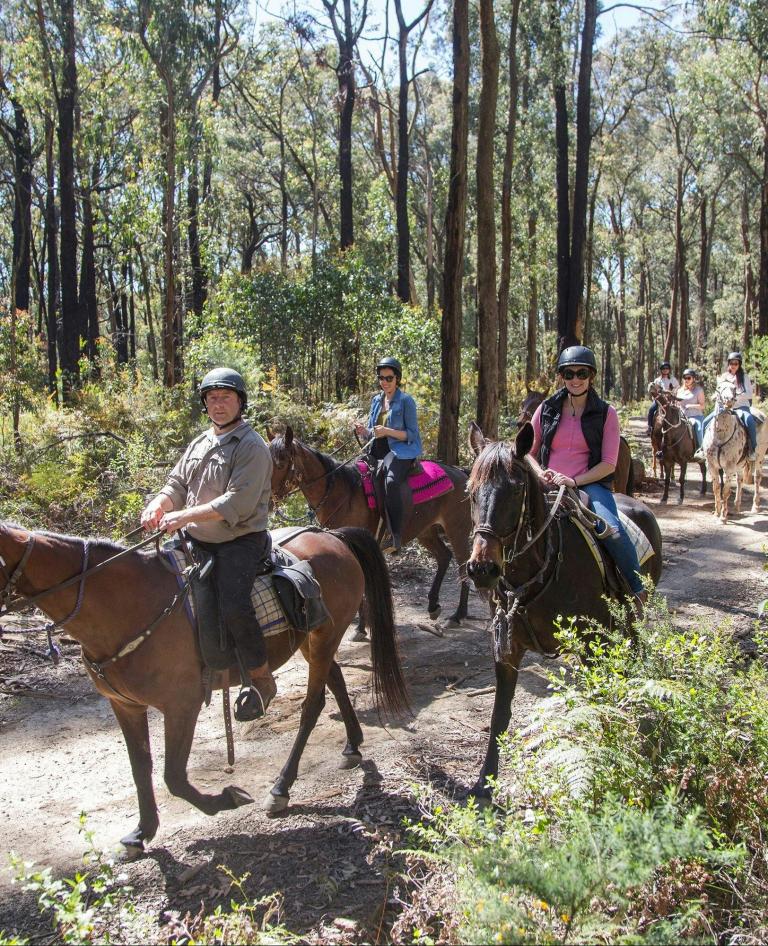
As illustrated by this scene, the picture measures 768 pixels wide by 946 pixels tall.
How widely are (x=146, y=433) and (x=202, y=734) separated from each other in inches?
418

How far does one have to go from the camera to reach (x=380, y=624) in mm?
6172

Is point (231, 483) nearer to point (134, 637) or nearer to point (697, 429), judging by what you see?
point (134, 637)

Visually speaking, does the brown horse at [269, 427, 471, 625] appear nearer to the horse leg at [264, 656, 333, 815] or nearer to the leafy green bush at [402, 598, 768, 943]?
the horse leg at [264, 656, 333, 815]

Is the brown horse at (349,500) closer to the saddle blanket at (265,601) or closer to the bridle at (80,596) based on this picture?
the saddle blanket at (265,601)

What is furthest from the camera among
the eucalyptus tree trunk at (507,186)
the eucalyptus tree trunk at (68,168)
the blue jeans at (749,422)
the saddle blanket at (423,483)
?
the eucalyptus tree trunk at (507,186)

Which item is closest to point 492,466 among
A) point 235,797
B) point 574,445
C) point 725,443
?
point 574,445

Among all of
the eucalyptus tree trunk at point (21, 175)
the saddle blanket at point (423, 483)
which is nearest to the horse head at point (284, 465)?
the saddle blanket at point (423, 483)

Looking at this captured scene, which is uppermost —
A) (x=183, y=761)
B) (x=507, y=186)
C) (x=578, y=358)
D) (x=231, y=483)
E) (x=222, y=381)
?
(x=507, y=186)

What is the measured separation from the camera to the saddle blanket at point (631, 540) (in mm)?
5426

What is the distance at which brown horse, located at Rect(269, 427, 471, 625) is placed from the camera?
8.69m

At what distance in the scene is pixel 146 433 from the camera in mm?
16125

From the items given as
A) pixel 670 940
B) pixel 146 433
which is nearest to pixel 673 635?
pixel 670 940

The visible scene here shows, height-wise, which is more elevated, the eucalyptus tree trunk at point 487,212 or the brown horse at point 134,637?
the eucalyptus tree trunk at point 487,212

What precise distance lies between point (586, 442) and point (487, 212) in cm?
876
